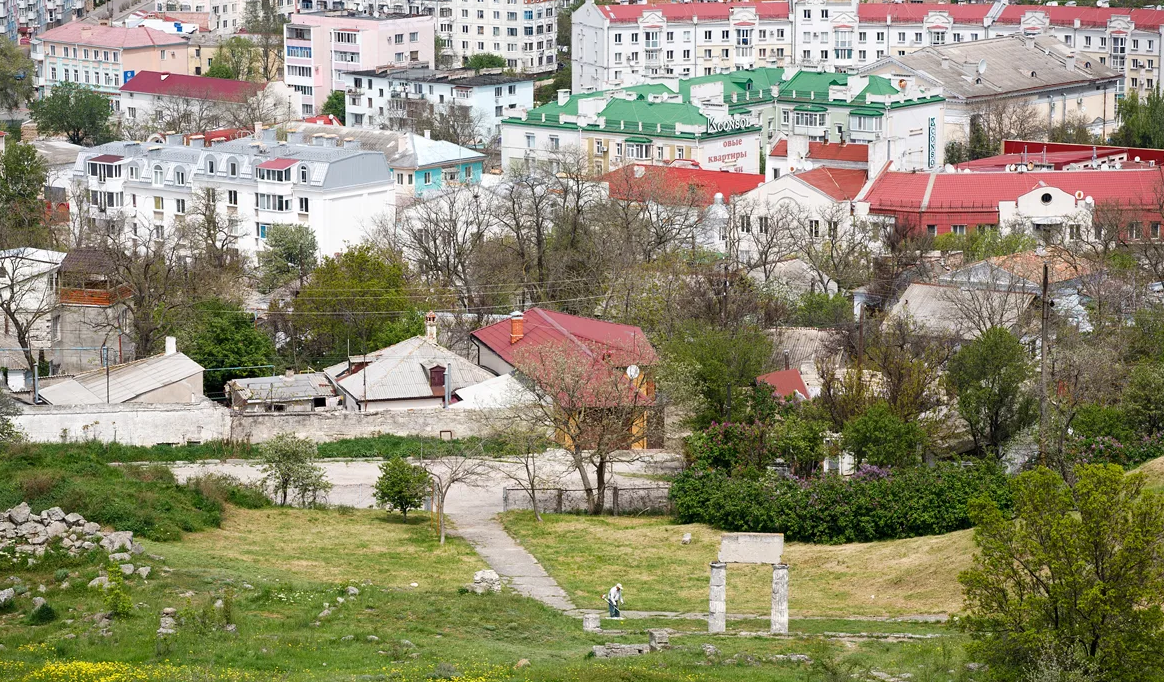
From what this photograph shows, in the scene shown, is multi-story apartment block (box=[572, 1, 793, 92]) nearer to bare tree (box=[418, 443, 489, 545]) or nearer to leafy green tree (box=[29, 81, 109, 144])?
leafy green tree (box=[29, 81, 109, 144])

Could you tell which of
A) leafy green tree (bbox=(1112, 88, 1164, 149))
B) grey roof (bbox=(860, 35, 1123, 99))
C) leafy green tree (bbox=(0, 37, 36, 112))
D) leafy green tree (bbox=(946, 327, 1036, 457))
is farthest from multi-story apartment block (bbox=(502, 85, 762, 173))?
leafy green tree (bbox=(946, 327, 1036, 457))

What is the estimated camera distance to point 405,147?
97.0 m

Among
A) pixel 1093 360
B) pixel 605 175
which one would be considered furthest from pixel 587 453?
pixel 605 175

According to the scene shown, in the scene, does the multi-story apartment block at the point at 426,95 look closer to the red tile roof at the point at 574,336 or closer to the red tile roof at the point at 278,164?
the red tile roof at the point at 278,164

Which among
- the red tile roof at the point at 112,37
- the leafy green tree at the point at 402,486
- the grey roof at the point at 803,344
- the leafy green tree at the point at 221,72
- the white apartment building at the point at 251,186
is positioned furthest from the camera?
the red tile roof at the point at 112,37

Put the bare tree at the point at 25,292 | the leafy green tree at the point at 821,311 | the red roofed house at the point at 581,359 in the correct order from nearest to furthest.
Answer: the red roofed house at the point at 581,359, the bare tree at the point at 25,292, the leafy green tree at the point at 821,311

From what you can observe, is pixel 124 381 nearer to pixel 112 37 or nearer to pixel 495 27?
pixel 112 37

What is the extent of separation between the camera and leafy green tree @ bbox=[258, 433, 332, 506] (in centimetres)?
4253

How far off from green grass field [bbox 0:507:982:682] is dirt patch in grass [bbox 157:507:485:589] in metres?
0.15

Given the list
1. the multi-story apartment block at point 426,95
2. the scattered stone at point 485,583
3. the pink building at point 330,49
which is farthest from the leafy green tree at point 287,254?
the pink building at point 330,49

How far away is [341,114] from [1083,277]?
227 feet

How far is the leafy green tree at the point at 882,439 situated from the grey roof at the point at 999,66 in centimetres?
6515

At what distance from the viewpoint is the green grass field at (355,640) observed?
Answer: 83.7ft

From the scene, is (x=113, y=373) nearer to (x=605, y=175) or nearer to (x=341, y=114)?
(x=605, y=175)
